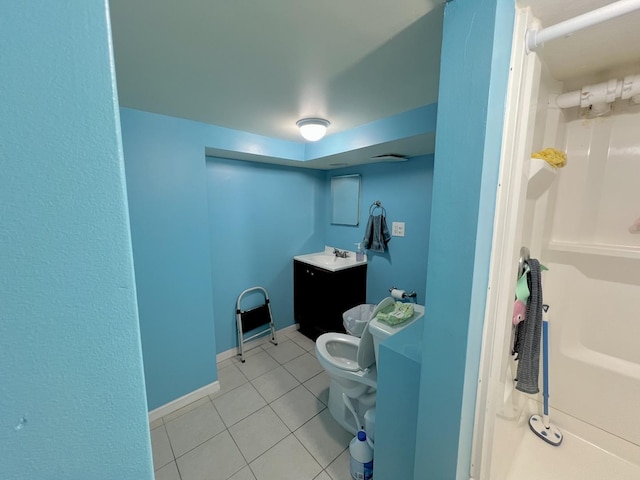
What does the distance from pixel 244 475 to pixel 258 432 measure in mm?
255

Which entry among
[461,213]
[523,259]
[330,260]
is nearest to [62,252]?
[461,213]

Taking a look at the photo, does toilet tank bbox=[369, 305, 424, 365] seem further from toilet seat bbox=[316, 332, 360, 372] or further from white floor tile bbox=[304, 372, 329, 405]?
white floor tile bbox=[304, 372, 329, 405]

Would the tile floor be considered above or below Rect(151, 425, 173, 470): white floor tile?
above

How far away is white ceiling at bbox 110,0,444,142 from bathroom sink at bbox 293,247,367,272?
4.48ft

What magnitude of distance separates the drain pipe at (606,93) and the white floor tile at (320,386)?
222 cm

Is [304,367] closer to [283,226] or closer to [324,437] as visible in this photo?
[324,437]

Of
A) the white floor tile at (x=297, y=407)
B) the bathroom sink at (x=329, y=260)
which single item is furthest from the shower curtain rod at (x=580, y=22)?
the white floor tile at (x=297, y=407)

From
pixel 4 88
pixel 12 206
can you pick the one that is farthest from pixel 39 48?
pixel 12 206

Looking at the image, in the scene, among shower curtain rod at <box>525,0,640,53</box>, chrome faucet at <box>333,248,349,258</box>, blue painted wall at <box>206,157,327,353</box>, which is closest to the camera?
shower curtain rod at <box>525,0,640,53</box>

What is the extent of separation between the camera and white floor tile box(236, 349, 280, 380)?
7.09ft

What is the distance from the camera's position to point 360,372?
55.2 inches

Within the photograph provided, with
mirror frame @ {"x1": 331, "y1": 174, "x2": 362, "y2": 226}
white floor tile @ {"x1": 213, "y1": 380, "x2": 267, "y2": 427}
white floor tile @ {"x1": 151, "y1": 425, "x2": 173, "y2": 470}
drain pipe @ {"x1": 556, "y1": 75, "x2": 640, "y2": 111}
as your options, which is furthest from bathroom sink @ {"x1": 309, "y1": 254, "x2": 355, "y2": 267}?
drain pipe @ {"x1": 556, "y1": 75, "x2": 640, "y2": 111}

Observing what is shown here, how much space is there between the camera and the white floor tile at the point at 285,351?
236cm

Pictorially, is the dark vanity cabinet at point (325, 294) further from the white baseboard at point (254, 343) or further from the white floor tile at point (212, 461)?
the white floor tile at point (212, 461)
